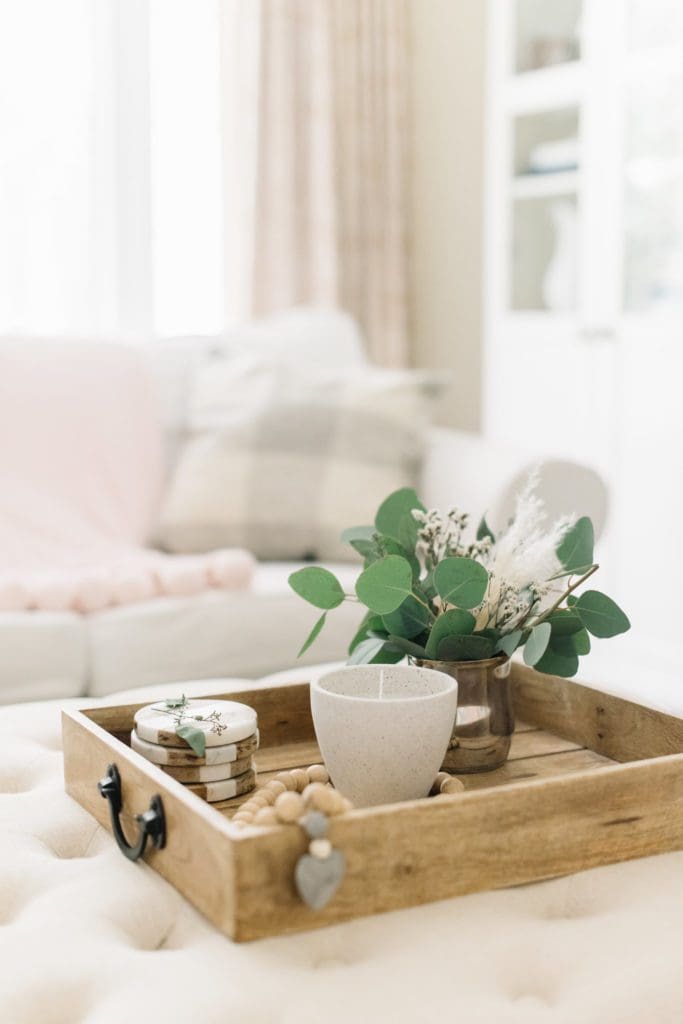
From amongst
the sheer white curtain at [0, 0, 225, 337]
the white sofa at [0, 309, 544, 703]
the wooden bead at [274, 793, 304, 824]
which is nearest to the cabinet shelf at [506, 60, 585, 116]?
the sheer white curtain at [0, 0, 225, 337]

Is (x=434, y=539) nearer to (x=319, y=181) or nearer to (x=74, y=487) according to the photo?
(x=74, y=487)

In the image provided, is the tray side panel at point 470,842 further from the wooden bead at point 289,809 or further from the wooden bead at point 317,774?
the wooden bead at point 317,774

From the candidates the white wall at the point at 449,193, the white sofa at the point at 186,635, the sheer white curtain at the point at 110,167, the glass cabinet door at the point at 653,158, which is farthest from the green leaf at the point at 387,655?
the white wall at the point at 449,193

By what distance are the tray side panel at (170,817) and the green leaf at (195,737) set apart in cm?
5

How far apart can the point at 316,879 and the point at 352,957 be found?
0.21ft

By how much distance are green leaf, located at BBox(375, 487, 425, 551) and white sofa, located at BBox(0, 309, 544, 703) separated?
0.88 m

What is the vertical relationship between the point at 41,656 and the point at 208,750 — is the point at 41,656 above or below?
below

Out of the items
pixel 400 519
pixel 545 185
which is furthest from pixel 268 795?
pixel 545 185

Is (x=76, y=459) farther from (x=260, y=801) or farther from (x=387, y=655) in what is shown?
(x=260, y=801)

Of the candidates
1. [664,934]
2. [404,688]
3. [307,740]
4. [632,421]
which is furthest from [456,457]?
[664,934]

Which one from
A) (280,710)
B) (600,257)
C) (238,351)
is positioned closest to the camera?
(280,710)

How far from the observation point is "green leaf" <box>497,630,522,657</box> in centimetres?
108

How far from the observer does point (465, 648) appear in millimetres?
1092

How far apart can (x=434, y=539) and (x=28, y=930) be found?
0.50m
